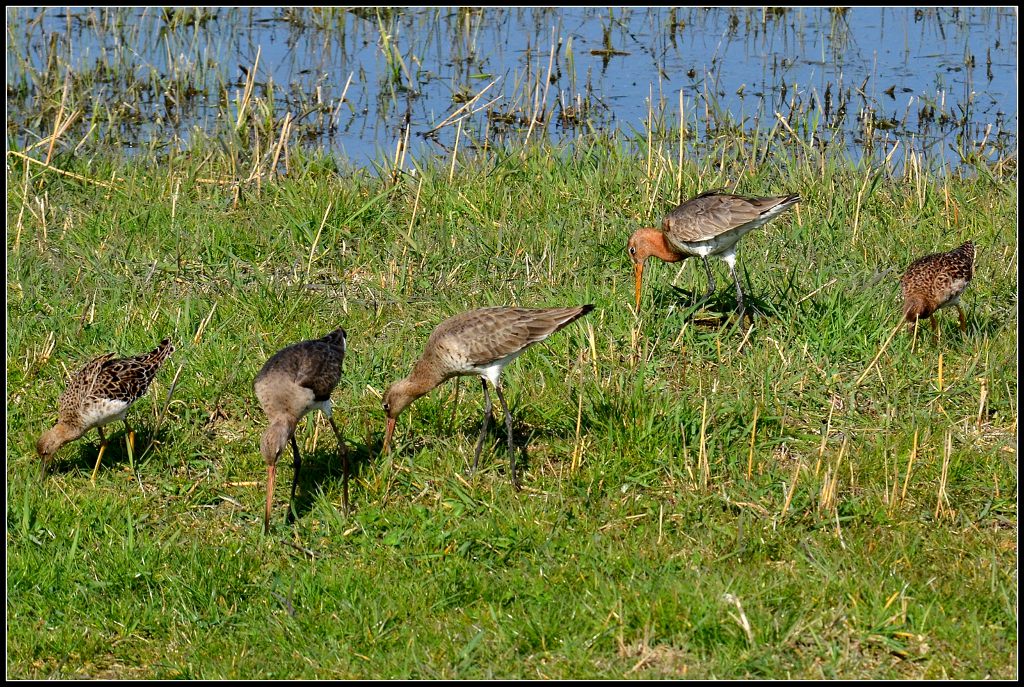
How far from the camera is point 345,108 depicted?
43.0 feet

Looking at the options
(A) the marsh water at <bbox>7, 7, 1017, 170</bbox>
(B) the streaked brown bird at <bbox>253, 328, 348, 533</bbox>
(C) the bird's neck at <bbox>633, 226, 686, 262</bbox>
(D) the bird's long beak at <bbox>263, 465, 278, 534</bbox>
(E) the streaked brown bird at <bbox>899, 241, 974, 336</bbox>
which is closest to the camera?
(D) the bird's long beak at <bbox>263, 465, 278, 534</bbox>

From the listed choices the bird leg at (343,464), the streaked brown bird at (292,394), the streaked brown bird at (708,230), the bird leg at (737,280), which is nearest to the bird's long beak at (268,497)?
the streaked brown bird at (292,394)

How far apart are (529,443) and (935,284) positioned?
2.51 metres

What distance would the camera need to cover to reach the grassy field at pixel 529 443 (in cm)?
530

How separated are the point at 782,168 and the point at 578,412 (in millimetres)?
4379

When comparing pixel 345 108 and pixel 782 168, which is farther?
pixel 345 108

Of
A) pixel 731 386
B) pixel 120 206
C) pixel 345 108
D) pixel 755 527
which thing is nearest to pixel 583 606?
pixel 755 527

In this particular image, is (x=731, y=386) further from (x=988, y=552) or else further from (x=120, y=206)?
(x=120, y=206)

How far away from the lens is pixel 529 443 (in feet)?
22.4

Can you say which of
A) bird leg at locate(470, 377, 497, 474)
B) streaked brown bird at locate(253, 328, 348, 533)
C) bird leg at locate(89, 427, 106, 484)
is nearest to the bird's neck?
bird leg at locate(470, 377, 497, 474)

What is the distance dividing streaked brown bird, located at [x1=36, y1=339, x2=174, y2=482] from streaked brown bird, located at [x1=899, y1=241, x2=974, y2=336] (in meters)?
4.18

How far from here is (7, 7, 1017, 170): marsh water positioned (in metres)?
12.0

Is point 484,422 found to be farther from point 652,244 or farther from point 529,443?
point 652,244

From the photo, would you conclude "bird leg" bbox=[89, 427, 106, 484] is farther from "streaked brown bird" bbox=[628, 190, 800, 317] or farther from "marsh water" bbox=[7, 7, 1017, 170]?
"marsh water" bbox=[7, 7, 1017, 170]
